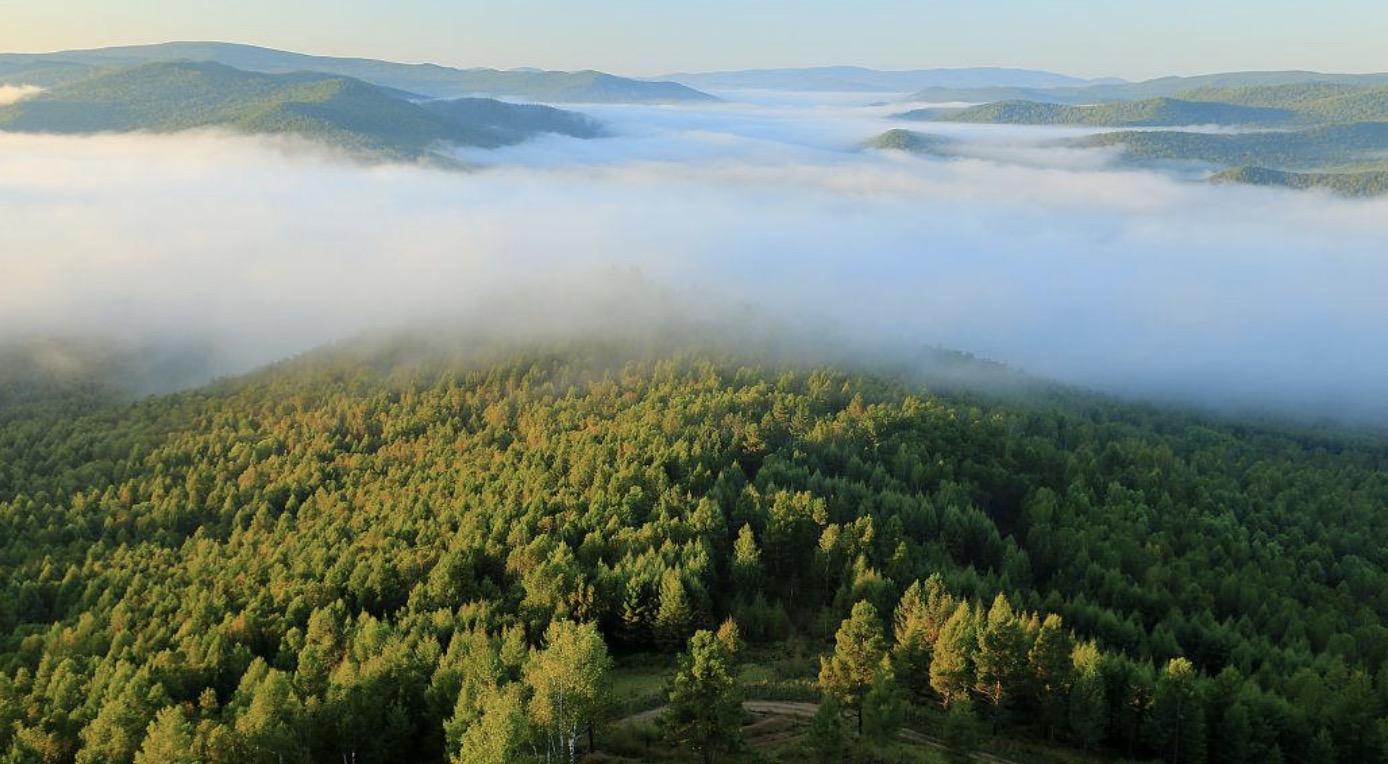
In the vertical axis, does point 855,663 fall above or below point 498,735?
below

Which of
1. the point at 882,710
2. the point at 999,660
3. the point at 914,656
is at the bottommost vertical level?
the point at 914,656

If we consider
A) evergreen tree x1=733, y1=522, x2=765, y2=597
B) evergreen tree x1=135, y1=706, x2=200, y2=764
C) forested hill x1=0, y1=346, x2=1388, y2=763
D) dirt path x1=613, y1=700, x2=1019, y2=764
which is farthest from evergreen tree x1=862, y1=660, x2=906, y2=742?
evergreen tree x1=135, y1=706, x2=200, y2=764

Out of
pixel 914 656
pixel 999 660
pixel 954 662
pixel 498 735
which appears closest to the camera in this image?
pixel 498 735

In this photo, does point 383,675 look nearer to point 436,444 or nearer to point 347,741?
point 347,741

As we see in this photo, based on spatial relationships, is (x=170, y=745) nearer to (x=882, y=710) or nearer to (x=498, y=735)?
(x=498, y=735)

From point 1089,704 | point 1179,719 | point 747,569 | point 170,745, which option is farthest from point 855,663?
point 170,745

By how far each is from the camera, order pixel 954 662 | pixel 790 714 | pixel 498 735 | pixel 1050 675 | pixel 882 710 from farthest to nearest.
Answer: pixel 1050 675 → pixel 790 714 → pixel 954 662 → pixel 882 710 → pixel 498 735

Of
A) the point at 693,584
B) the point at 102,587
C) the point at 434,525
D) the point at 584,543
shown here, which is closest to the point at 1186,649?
the point at 693,584
